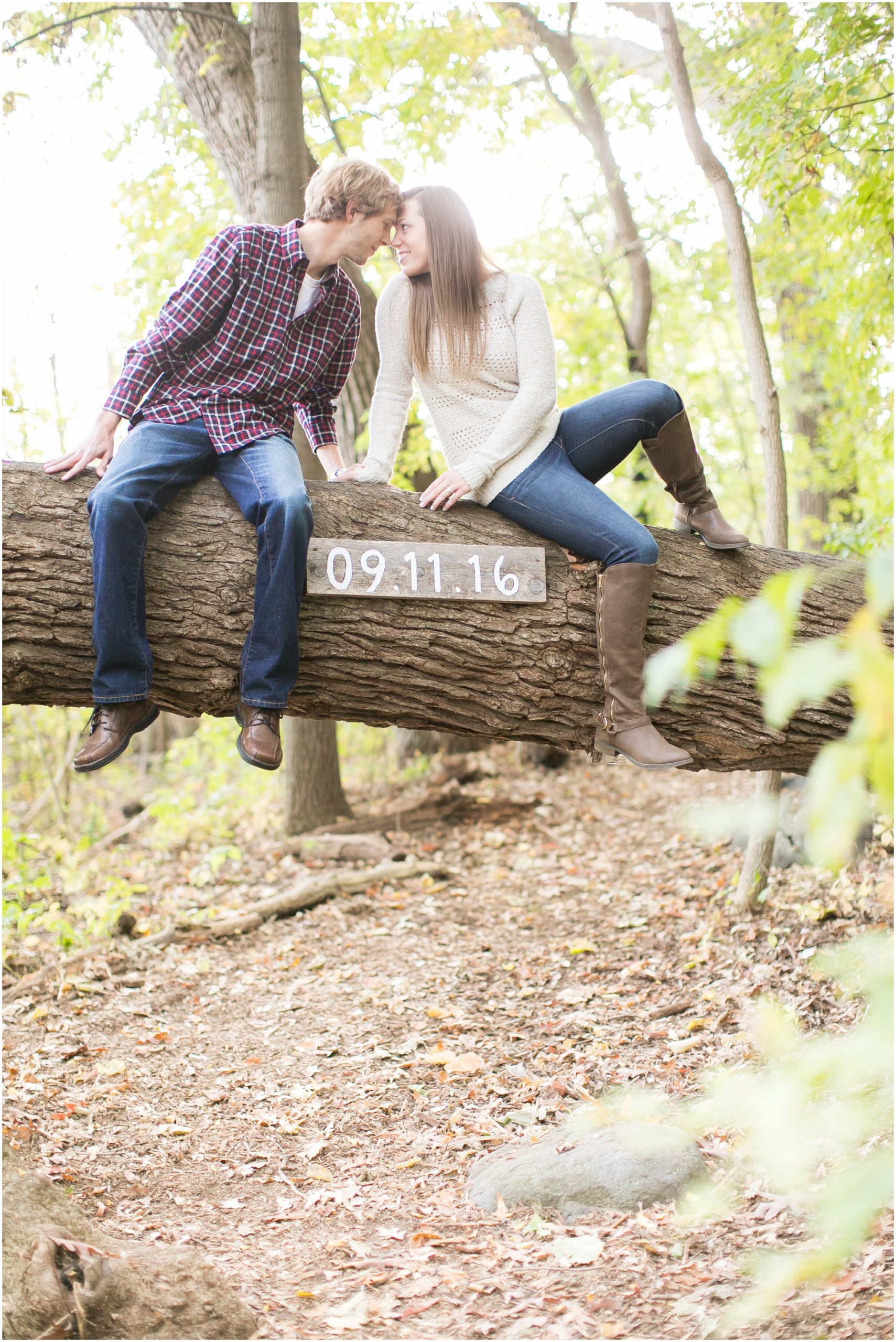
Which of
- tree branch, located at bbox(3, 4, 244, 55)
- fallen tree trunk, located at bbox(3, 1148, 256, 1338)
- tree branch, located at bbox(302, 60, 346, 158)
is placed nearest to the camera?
fallen tree trunk, located at bbox(3, 1148, 256, 1338)

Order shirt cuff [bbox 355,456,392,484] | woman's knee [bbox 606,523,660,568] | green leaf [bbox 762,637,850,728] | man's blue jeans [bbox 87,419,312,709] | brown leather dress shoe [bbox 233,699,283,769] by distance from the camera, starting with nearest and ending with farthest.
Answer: green leaf [bbox 762,637,850,728] → man's blue jeans [bbox 87,419,312,709] → brown leather dress shoe [bbox 233,699,283,769] → woman's knee [bbox 606,523,660,568] → shirt cuff [bbox 355,456,392,484]

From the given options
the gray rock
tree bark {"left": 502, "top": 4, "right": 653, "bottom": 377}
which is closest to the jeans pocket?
the gray rock

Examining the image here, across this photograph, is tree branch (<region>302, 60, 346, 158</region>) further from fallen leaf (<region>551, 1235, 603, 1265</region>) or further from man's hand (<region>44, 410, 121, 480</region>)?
fallen leaf (<region>551, 1235, 603, 1265</region>)

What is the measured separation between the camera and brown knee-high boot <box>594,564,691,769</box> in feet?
10.5

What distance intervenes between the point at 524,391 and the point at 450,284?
453 mm

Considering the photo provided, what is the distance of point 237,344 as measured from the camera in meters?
3.30

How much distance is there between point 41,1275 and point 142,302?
7.11 metres

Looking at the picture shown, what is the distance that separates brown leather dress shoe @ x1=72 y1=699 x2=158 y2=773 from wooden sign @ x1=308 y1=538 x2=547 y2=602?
0.68 m

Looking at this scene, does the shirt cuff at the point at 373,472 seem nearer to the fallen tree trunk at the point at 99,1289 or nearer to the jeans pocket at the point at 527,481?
the jeans pocket at the point at 527,481

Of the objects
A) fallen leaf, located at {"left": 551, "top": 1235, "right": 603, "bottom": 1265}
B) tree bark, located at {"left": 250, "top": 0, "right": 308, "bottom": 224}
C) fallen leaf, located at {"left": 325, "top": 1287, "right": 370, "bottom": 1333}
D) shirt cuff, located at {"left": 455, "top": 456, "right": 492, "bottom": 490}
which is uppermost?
tree bark, located at {"left": 250, "top": 0, "right": 308, "bottom": 224}

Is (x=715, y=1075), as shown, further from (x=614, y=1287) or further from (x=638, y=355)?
(x=638, y=355)

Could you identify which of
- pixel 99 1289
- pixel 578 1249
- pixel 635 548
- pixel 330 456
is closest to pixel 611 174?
pixel 330 456

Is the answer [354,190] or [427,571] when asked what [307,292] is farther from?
[427,571]

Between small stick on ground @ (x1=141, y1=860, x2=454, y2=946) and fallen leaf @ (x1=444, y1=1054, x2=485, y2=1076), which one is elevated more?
small stick on ground @ (x1=141, y1=860, x2=454, y2=946)
